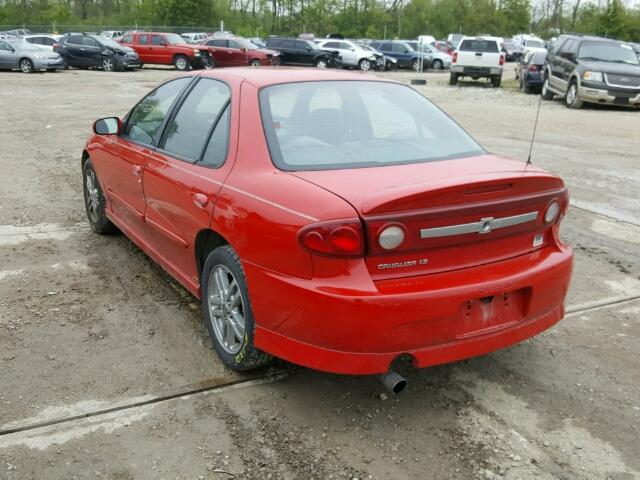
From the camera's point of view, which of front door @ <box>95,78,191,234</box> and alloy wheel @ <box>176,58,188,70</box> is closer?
front door @ <box>95,78,191,234</box>

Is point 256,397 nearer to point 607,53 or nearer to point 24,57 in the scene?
point 607,53

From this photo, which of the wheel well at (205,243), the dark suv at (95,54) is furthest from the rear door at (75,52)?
the wheel well at (205,243)

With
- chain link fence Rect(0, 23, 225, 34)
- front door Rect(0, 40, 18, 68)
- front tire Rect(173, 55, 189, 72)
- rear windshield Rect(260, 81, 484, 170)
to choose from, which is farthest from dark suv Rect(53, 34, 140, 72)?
chain link fence Rect(0, 23, 225, 34)

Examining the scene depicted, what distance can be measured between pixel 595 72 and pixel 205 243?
17.0m

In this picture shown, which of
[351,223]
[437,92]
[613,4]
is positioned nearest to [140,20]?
[613,4]

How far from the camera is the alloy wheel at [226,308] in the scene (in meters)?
3.43

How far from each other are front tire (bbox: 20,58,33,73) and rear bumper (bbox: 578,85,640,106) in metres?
20.5

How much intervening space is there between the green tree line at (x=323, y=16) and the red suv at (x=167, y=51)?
32.9 meters

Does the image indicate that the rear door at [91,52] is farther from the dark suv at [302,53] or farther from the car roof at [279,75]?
the car roof at [279,75]

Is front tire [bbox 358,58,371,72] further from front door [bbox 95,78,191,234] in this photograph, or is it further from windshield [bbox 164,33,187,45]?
front door [bbox 95,78,191,234]

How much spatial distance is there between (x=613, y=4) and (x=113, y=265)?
6502 centimetres

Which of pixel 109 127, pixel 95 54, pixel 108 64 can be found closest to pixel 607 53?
pixel 109 127

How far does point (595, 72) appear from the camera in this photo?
1792 centimetres

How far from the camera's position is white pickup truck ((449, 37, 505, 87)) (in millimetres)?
26453
